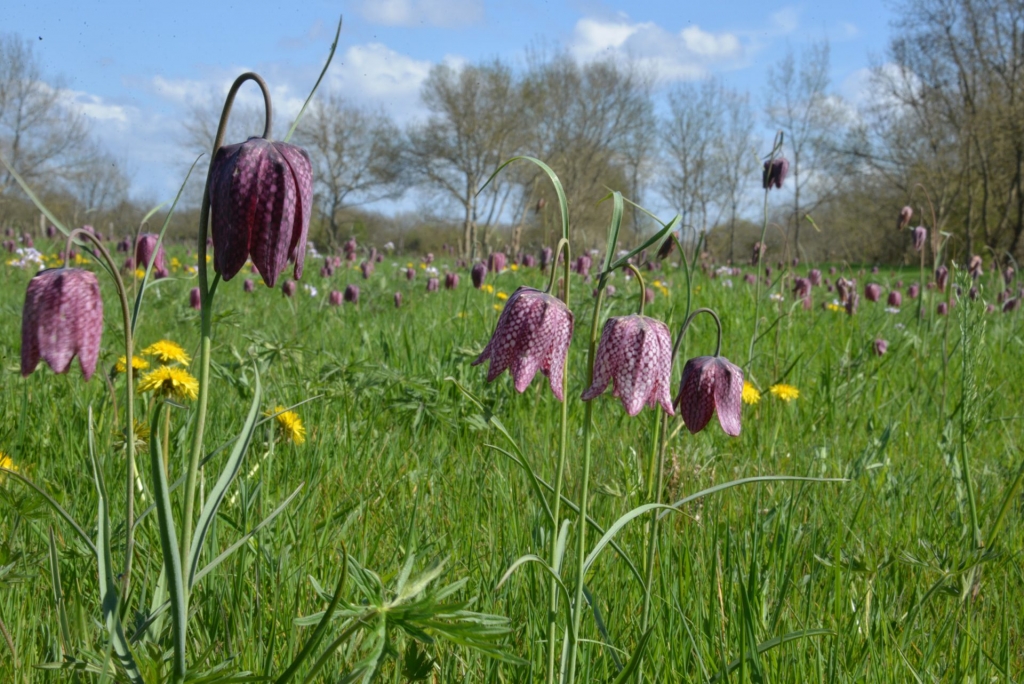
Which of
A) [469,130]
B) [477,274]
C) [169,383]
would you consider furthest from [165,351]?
[469,130]

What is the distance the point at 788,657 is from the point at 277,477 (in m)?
1.05

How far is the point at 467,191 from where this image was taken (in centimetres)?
2956

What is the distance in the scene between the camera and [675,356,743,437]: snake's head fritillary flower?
3.71ft

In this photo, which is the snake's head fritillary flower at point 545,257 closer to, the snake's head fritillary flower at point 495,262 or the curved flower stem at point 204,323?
the snake's head fritillary flower at point 495,262

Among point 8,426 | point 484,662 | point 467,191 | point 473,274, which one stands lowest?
point 484,662

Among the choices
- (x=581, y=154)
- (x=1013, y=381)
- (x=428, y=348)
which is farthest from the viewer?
(x=581, y=154)

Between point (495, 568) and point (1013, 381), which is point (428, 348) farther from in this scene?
point (1013, 381)

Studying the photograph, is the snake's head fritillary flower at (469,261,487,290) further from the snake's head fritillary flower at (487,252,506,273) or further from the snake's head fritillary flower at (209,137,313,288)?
the snake's head fritillary flower at (209,137,313,288)

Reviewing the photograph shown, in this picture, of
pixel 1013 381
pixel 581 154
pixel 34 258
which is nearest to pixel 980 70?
pixel 581 154

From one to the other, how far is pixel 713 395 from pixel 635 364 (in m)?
0.21

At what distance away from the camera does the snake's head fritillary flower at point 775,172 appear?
287 centimetres

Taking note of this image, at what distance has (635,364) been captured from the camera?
981mm

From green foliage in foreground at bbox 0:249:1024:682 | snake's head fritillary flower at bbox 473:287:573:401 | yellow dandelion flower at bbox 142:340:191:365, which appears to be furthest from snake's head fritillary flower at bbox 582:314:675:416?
yellow dandelion flower at bbox 142:340:191:365

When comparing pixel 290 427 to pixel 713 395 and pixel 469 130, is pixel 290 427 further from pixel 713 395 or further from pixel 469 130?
pixel 469 130
